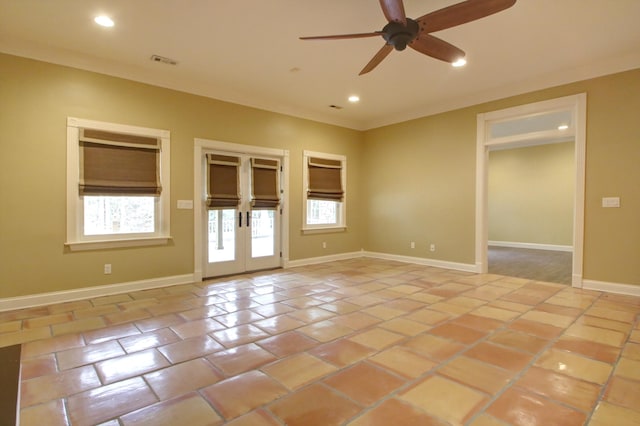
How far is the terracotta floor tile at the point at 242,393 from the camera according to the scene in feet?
6.23

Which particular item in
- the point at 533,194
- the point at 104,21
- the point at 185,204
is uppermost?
the point at 104,21

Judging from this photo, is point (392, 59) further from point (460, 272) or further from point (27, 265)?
point (27, 265)

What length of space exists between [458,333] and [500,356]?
463mm

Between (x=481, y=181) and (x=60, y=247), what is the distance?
613 centimetres

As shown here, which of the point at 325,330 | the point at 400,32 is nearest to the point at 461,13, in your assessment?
the point at 400,32

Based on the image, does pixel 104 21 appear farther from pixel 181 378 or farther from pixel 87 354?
pixel 181 378

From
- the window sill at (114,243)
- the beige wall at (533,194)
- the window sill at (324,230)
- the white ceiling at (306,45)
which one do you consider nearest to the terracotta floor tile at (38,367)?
the window sill at (114,243)

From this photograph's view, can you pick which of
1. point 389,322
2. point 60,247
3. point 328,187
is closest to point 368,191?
point 328,187

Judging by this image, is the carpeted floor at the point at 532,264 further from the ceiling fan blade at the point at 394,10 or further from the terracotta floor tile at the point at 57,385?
the terracotta floor tile at the point at 57,385

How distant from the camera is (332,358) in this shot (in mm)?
2506

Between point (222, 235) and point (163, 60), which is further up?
point (163, 60)

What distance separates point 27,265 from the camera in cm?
376

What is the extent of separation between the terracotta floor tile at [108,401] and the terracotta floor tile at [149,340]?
1.80ft

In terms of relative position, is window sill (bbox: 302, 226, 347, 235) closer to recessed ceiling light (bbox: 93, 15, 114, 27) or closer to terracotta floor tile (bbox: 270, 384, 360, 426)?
recessed ceiling light (bbox: 93, 15, 114, 27)
